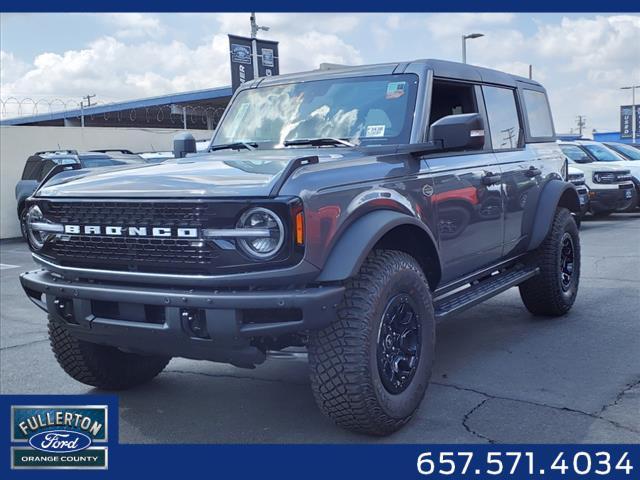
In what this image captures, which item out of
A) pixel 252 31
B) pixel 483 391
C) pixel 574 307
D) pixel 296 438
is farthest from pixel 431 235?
pixel 252 31

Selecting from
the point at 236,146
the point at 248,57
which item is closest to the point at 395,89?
the point at 236,146

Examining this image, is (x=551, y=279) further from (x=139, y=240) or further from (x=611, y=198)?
(x=611, y=198)

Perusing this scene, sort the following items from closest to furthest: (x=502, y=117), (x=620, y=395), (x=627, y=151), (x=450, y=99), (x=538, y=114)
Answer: (x=620, y=395)
(x=450, y=99)
(x=502, y=117)
(x=538, y=114)
(x=627, y=151)

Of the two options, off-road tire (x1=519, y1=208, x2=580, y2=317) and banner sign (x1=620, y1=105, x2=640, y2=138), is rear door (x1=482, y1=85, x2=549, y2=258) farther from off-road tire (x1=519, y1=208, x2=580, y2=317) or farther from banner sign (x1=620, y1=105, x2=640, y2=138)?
banner sign (x1=620, y1=105, x2=640, y2=138)

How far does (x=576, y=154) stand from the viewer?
1559 centimetres

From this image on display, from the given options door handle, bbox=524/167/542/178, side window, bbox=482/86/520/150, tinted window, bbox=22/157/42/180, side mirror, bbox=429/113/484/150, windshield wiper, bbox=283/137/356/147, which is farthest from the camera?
tinted window, bbox=22/157/42/180

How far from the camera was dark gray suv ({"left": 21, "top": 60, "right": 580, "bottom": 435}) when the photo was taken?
10.6 ft

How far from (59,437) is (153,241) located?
1057 millimetres

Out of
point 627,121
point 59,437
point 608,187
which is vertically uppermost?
point 627,121

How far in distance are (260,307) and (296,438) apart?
0.98 m

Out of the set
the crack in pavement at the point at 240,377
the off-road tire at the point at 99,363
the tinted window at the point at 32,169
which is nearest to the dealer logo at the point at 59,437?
the off-road tire at the point at 99,363

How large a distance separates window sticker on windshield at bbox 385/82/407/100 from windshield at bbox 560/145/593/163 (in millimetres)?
11874

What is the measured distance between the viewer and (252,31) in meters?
19.8

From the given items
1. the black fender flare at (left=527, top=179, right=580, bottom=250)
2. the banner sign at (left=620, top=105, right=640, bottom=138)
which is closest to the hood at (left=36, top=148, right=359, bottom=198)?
the black fender flare at (left=527, top=179, right=580, bottom=250)
